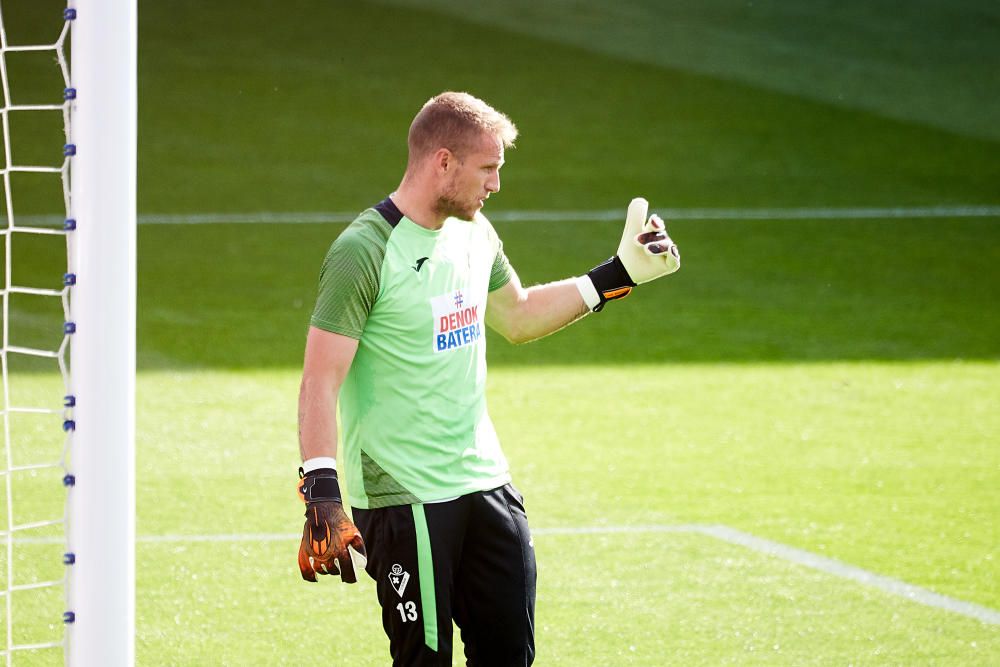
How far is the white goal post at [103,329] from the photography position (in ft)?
12.1

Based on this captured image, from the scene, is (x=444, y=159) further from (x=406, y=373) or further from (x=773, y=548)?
(x=773, y=548)

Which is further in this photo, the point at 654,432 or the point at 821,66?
the point at 821,66

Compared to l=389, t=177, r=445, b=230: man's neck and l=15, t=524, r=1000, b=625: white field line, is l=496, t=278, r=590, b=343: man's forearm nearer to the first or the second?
l=389, t=177, r=445, b=230: man's neck

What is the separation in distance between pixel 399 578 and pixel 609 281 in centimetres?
127

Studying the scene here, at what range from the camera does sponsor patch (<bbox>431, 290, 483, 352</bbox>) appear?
4.23 meters

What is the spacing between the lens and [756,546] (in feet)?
23.1

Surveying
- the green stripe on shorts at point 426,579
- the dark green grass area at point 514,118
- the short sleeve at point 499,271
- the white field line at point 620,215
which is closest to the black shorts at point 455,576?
the green stripe on shorts at point 426,579

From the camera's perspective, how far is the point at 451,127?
13.7ft

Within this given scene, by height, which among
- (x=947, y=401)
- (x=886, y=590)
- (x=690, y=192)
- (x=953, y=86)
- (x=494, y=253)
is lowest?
(x=886, y=590)

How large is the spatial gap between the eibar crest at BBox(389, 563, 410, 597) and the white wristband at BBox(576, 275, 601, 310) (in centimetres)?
116

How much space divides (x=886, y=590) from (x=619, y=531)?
52.9 inches

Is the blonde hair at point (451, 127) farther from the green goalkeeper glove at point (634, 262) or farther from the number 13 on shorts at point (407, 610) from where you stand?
the number 13 on shorts at point (407, 610)

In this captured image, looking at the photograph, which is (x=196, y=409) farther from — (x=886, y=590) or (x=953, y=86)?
(x=953, y=86)

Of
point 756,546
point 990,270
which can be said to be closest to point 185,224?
point 990,270
